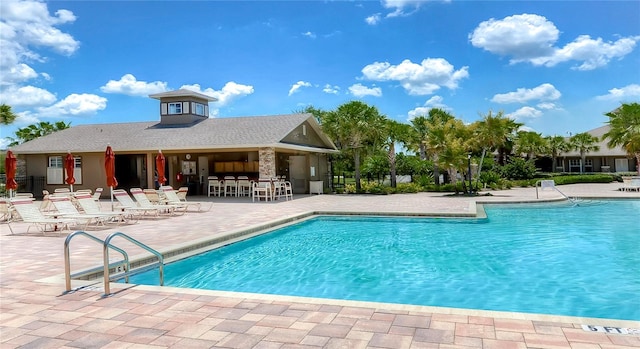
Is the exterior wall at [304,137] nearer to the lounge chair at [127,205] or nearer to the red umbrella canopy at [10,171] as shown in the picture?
the lounge chair at [127,205]

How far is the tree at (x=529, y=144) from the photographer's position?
118 ft

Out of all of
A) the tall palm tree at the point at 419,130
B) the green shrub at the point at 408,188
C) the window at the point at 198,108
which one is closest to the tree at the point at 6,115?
the window at the point at 198,108

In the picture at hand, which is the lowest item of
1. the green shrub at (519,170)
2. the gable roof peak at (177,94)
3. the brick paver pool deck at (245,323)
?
the brick paver pool deck at (245,323)

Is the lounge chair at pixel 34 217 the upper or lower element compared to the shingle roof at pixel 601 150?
lower

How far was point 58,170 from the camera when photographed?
23.3 meters

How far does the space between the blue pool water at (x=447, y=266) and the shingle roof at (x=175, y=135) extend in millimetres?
9498

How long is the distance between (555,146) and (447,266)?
122ft

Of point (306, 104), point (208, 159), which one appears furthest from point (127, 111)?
point (306, 104)

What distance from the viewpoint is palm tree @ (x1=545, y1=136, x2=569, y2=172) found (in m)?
39.5

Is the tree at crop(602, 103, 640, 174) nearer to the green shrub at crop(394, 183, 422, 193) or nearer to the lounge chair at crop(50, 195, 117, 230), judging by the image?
the green shrub at crop(394, 183, 422, 193)

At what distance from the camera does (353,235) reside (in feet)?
36.1

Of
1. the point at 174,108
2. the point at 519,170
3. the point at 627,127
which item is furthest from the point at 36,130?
the point at 627,127

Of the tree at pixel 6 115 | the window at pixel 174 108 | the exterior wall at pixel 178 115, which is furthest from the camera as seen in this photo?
the window at pixel 174 108

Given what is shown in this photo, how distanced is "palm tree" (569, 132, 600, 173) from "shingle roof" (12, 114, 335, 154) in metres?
26.5
